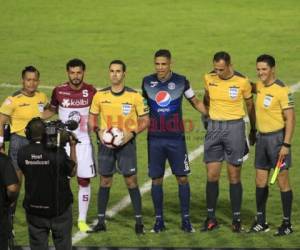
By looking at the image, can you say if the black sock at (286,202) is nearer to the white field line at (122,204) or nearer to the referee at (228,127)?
the referee at (228,127)

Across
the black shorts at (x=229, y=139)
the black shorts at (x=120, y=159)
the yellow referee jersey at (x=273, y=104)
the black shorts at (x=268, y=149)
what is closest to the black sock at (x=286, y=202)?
the black shorts at (x=268, y=149)

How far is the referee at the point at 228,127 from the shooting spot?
662 inches

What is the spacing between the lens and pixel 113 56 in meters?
30.5

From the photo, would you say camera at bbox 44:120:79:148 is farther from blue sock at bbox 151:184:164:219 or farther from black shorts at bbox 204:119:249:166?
black shorts at bbox 204:119:249:166

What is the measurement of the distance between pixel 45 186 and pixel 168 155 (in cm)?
339

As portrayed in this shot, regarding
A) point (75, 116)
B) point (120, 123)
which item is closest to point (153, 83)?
point (120, 123)

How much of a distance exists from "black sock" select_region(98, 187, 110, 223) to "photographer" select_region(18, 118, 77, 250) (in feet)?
9.07

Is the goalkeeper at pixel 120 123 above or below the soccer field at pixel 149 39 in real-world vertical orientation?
below

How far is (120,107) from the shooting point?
657 inches

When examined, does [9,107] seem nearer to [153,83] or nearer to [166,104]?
[153,83]

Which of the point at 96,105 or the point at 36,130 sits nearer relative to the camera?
the point at 36,130

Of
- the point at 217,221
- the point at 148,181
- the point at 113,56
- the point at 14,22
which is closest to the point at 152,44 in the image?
the point at 113,56

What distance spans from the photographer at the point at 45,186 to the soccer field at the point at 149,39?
4.92 m

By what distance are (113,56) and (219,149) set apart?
13.8 meters
